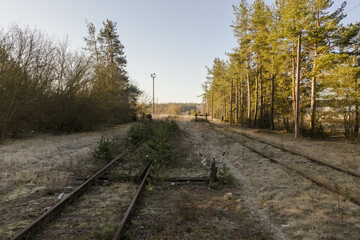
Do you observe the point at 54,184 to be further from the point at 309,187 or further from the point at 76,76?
the point at 76,76

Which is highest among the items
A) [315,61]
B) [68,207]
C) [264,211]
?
[315,61]

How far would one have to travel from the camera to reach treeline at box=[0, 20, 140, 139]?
40.1 ft

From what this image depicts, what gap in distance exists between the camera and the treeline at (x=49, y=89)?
1223 centimetres

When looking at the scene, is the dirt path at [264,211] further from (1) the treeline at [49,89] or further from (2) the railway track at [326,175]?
(1) the treeline at [49,89]

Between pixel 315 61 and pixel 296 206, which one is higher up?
pixel 315 61

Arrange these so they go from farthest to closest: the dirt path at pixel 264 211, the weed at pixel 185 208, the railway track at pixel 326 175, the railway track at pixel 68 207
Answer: the railway track at pixel 326 175, the weed at pixel 185 208, the dirt path at pixel 264 211, the railway track at pixel 68 207

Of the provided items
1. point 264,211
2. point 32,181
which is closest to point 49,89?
point 32,181

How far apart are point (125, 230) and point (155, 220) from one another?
63 centimetres

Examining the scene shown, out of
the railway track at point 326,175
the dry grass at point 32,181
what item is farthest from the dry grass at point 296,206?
the dry grass at point 32,181

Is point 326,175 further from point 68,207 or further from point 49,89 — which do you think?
point 49,89

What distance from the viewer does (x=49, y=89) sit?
1602 centimetres

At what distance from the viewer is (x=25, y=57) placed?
13.5m

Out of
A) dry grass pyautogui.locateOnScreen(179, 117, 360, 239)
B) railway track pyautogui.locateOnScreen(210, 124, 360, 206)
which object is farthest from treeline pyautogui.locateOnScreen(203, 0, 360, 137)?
dry grass pyautogui.locateOnScreen(179, 117, 360, 239)

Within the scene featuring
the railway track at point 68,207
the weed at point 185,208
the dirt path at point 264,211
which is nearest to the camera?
the railway track at point 68,207
